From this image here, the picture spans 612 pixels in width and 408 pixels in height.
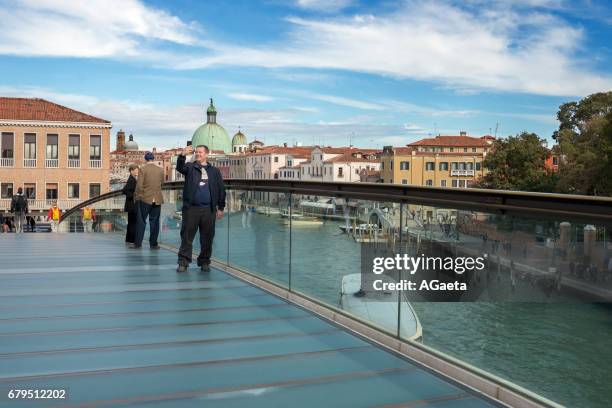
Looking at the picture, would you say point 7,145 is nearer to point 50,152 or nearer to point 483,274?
point 50,152

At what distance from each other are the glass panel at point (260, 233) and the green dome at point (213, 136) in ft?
558

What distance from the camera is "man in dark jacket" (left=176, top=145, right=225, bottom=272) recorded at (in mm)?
6828

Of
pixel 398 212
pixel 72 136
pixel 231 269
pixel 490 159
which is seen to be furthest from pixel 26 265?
pixel 490 159

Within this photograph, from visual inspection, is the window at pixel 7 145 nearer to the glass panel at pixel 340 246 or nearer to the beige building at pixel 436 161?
the beige building at pixel 436 161

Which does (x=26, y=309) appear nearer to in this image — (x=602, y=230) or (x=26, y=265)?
(x=26, y=265)

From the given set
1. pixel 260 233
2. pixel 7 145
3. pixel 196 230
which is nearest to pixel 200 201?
pixel 196 230

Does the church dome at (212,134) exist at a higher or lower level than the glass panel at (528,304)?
higher

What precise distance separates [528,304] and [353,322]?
1.55m

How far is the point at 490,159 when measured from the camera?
6650cm

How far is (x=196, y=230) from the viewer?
7031mm

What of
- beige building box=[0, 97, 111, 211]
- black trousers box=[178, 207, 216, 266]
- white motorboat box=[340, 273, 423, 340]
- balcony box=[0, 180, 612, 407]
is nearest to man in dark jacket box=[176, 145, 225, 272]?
black trousers box=[178, 207, 216, 266]

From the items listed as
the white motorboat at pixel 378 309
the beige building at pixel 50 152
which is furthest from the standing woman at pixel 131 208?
the beige building at pixel 50 152

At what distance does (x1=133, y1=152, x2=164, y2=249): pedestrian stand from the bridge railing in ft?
15.4

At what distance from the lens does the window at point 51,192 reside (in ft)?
194
